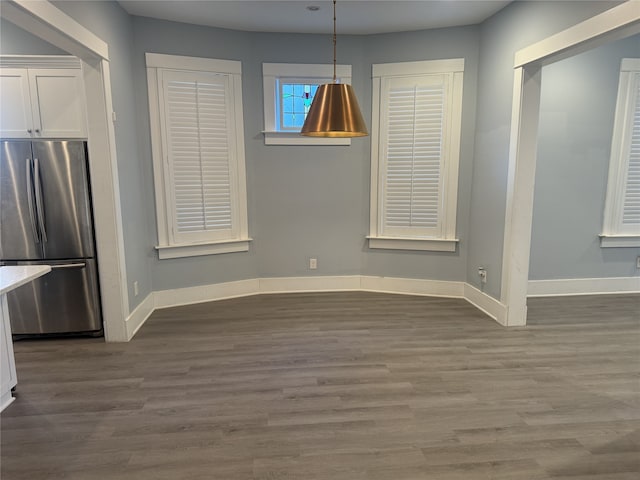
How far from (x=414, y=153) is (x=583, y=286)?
2.54 metres

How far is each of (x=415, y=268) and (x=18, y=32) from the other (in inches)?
172

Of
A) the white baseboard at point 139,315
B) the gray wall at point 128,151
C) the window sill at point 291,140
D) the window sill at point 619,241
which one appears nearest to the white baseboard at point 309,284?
the white baseboard at point 139,315

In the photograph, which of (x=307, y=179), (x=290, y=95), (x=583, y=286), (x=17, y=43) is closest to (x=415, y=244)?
(x=307, y=179)

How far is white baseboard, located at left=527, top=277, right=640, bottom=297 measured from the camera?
460cm

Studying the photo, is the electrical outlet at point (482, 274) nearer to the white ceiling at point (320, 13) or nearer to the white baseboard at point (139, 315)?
the white ceiling at point (320, 13)

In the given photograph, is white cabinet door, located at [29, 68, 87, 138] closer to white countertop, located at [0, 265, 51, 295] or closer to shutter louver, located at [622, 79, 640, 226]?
white countertop, located at [0, 265, 51, 295]

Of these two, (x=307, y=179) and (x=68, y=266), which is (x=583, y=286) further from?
(x=68, y=266)

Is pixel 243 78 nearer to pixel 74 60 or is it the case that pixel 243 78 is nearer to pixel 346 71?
pixel 346 71

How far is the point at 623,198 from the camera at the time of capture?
14.7 ft

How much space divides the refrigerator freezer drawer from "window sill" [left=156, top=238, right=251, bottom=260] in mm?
866

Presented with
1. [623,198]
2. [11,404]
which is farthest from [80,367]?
[623,198]

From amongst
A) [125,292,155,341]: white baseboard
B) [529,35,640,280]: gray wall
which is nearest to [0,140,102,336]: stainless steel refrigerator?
[125,292,155,341]: white baseboard

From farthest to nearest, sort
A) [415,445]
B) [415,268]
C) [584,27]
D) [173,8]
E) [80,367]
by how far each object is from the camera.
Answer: [415,268] → [173,8] → [80,367] → [584,27] → [415,445]

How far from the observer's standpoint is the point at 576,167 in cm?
441
